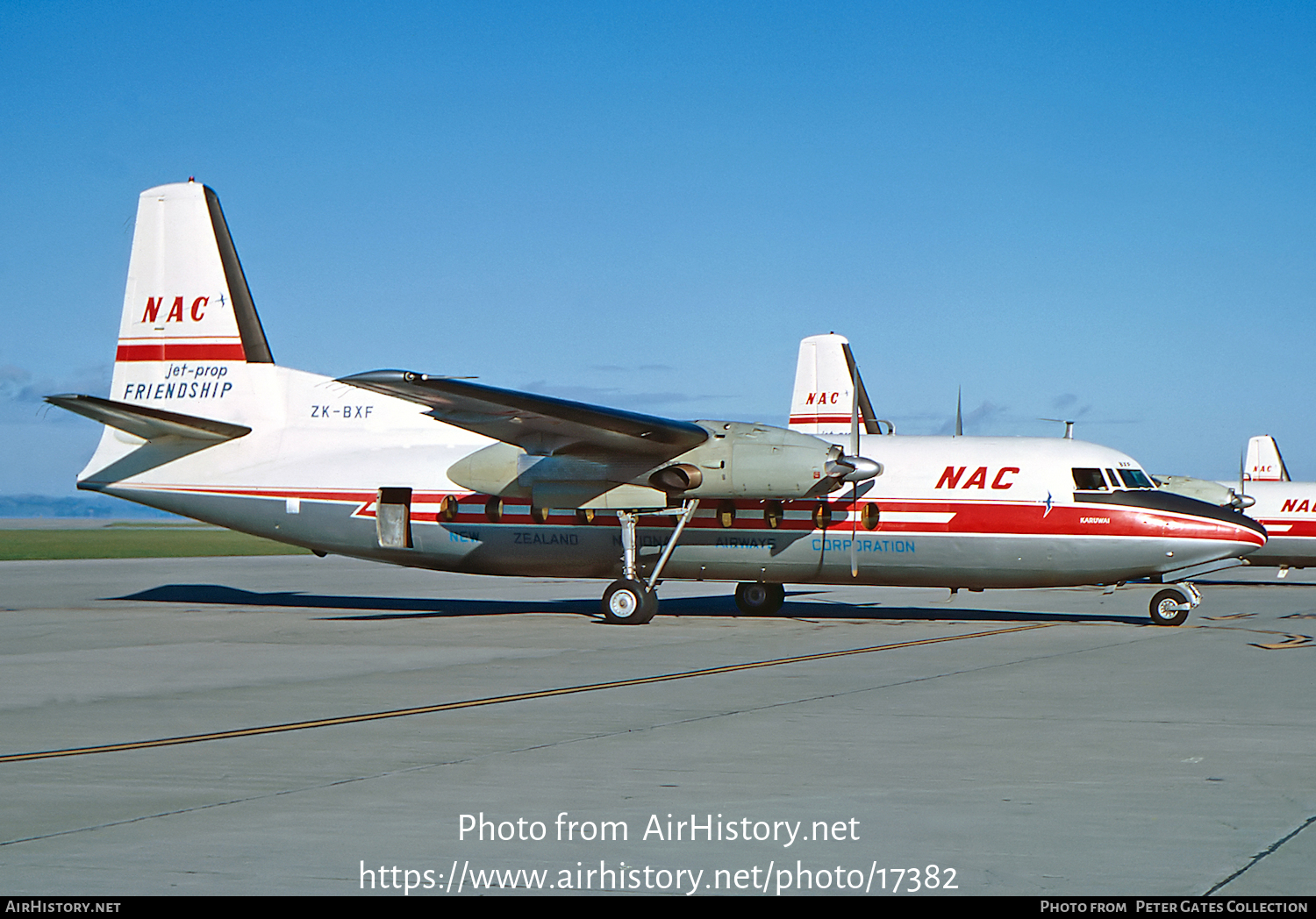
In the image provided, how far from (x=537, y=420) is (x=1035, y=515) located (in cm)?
860

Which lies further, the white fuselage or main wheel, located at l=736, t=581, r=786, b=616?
main wheel, located at l=736, t=581, r=786, b=616

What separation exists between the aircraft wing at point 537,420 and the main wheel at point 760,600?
4654 millimetres

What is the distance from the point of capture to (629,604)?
21.9 meters

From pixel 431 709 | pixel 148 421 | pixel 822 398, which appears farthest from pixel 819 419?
pixel 431 709

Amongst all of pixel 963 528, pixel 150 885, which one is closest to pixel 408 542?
pixel 963 528

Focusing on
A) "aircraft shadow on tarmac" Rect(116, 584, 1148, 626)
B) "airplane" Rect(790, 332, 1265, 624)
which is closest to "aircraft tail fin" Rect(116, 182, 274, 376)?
"aircraft shadow on tarmac" Rect(116, 584, 1148, 626)

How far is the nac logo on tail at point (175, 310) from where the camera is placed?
2533 centimetres

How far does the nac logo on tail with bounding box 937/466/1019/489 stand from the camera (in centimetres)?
2200

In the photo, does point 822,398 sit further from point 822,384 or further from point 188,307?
point 188,307

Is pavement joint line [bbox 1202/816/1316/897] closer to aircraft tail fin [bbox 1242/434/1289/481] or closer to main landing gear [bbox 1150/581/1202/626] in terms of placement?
main landing gear [bbox 1150/581/1202/626]

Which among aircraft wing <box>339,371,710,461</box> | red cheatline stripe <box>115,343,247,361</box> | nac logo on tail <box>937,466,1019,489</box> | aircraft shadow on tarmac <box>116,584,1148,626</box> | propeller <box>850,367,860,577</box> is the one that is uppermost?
red cheatline stripe <box>115,343,247,361</box>

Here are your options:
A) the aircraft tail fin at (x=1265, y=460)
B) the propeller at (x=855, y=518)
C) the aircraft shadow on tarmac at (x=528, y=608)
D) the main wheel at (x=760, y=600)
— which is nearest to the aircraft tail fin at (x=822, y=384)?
the aircraft shadow on tarmac at (x=528, y=608)

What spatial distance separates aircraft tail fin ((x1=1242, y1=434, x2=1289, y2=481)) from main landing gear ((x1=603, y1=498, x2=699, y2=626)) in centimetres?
3835

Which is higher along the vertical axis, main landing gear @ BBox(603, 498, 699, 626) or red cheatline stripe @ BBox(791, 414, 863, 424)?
red cheatline stripe @ BBox(791, 414, 863, 424)
